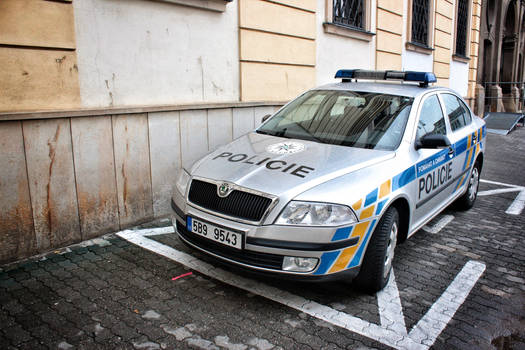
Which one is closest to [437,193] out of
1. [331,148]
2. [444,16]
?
[331,148]

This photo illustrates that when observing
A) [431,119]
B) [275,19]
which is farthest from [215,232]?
[275,19]

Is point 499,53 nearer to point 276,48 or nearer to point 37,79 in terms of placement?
point 276,48

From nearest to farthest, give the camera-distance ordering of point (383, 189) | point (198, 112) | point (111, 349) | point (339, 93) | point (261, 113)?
point (111, 349) → point (383, 189) → point (339, 93) → point (198, 112) → point (261, 113)

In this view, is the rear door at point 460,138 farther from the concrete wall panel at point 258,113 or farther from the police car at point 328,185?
the concrete wall panel at point 258,113

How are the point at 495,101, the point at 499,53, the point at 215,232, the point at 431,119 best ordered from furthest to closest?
the point at 499,53 → the point at 495,101 → the point at 431,119 → the point at 215,232

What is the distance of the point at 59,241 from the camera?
4250 mm

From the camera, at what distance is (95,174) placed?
14.7 feet

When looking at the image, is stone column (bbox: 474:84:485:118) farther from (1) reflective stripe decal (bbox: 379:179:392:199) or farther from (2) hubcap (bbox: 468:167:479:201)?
(1) reflective stripe decal (bbox: 379:179:392:199)

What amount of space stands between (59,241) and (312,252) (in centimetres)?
263

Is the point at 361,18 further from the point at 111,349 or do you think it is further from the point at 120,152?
the point at 111,349

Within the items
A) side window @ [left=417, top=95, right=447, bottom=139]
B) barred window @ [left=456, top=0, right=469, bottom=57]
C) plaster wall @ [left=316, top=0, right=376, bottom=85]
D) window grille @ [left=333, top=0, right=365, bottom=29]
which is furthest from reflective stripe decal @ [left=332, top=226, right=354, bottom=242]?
barred window @ [left=456, top=0, right=469, bottom=57]

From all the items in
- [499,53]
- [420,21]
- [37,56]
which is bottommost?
[37,56]

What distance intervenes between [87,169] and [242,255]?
216cm

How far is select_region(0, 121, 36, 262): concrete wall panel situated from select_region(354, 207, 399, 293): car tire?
9.65 ft
